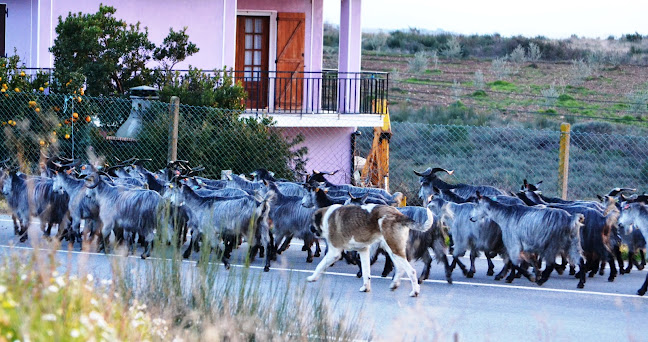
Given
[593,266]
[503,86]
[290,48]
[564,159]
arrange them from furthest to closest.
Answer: [503,86], [290,48], [564,159], [593,266]

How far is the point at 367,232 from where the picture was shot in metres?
12.1

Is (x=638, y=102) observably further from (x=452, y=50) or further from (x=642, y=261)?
(x=642, y=261)

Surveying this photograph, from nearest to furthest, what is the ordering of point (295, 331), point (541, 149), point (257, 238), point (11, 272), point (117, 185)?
point (11, 272)
point (295, 331)
point (257, 238)
point (117, 185)
point (541, 149)

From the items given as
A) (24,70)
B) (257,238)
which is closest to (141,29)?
(24,70)

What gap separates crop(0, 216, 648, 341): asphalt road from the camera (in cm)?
1009

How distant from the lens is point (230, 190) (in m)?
15.0

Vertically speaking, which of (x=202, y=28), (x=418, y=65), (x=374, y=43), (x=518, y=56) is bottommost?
(x=202, y=28)

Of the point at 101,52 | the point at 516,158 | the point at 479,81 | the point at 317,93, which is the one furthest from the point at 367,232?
the point at 479,81

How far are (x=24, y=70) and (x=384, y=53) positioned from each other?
42012mm

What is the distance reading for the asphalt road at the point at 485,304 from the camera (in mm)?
10086

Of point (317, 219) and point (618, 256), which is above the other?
point (317, 219)

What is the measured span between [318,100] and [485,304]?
13.6 m

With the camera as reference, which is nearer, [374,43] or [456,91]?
[456,91]

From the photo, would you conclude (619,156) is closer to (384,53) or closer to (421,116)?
(421,116)
